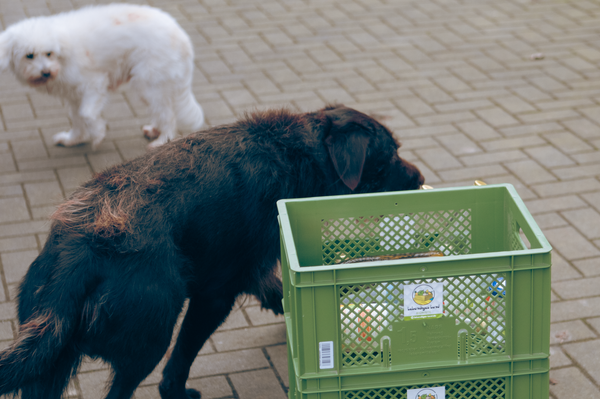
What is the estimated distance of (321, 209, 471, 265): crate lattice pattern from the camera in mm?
2428

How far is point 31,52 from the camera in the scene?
179 inches

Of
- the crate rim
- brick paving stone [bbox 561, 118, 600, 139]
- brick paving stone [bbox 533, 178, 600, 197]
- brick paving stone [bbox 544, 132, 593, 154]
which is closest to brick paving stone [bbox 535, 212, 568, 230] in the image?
brick paving stone [bbox 533, 178, 600, 197]

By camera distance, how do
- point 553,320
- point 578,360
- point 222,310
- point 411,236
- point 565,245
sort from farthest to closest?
point 565,245
point 553,320
point 578,360
point 222,310
point 411,236

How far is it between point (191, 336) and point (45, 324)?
762mm

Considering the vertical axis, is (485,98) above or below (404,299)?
below

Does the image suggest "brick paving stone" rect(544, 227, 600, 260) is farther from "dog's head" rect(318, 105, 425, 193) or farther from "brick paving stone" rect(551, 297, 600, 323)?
"dog's head" rect(318, 105, 425, 193)

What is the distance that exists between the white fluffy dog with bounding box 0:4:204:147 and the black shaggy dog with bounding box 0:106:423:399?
84.8 inches

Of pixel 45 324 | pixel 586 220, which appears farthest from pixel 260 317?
pixel 586 220

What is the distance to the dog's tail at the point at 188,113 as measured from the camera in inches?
200

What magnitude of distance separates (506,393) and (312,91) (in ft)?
14.0

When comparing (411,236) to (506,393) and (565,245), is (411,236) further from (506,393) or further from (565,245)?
(565,245)

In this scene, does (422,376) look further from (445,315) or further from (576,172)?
(576,172)

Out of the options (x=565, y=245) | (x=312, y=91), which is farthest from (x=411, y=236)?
(x=312, y=91)

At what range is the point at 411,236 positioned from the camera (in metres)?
2.47
